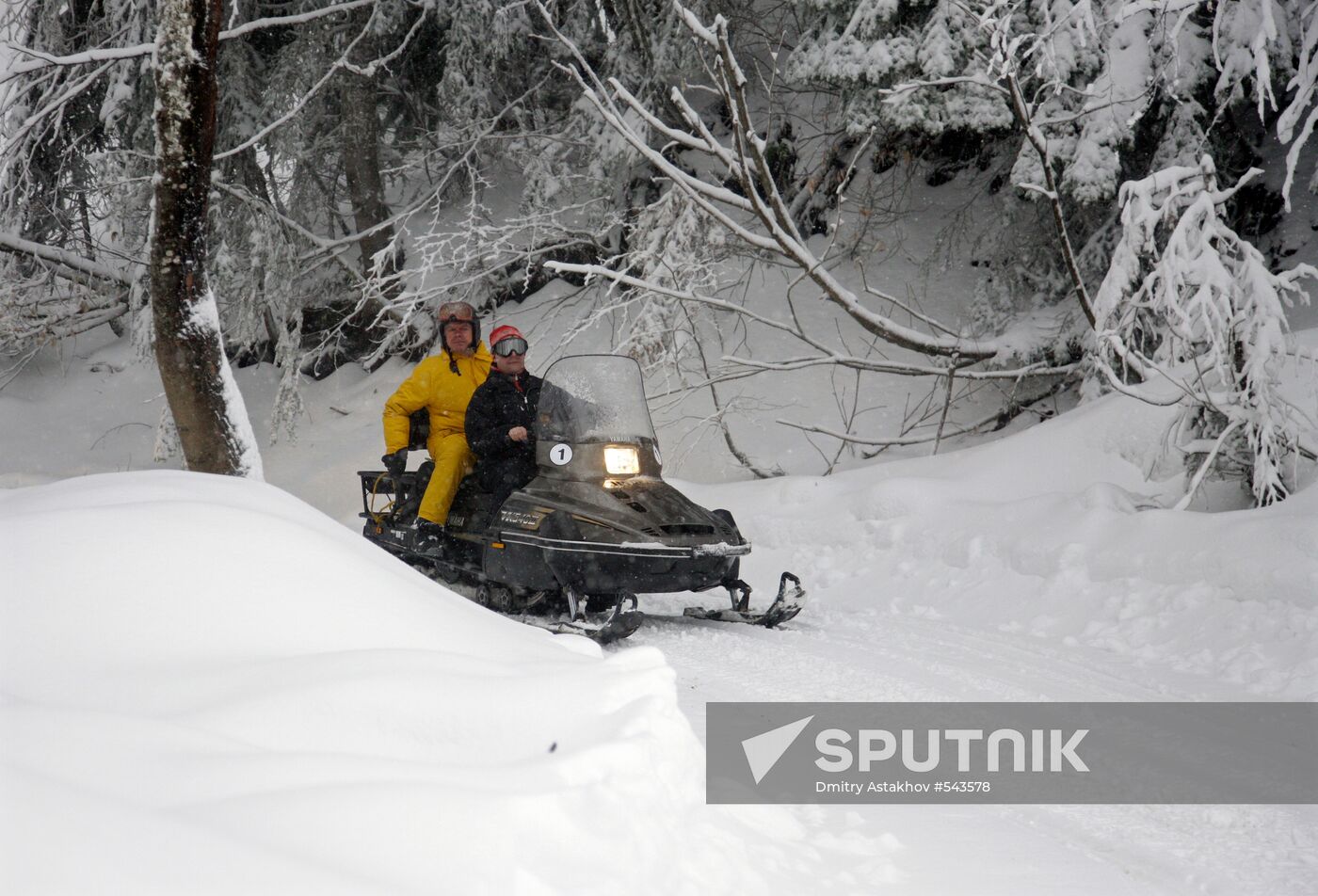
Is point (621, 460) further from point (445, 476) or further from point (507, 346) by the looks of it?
point (445, 476)

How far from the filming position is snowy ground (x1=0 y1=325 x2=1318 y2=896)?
143 cm

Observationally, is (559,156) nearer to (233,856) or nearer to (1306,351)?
(1306,351)

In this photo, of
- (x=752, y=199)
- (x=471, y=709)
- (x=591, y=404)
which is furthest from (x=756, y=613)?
(x=752, y=199)

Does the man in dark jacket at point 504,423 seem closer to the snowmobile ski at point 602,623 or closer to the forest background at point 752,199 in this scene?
the snowmobile ski at point 602,623

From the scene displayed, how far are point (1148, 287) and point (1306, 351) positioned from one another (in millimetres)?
929

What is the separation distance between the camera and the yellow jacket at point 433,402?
5902mm

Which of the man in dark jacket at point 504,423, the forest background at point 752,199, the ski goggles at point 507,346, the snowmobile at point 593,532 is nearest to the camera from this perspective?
the snowmobile at point 593,532

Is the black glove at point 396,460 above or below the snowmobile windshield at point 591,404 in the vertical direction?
below

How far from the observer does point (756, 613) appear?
16.6 feet

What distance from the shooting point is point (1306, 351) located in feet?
19.0

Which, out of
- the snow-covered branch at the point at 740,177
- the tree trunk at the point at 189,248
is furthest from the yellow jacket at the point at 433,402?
the snow-covered branch at the point at 740,177

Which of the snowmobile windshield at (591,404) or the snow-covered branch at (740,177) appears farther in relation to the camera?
the snow-covered branch at (740,177)

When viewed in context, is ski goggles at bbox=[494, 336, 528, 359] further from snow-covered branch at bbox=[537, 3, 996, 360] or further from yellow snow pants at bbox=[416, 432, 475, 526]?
snow-covered branch at bbox=[537, 3, 996, 360]

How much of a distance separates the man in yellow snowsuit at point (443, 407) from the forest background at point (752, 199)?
5.84 feet
